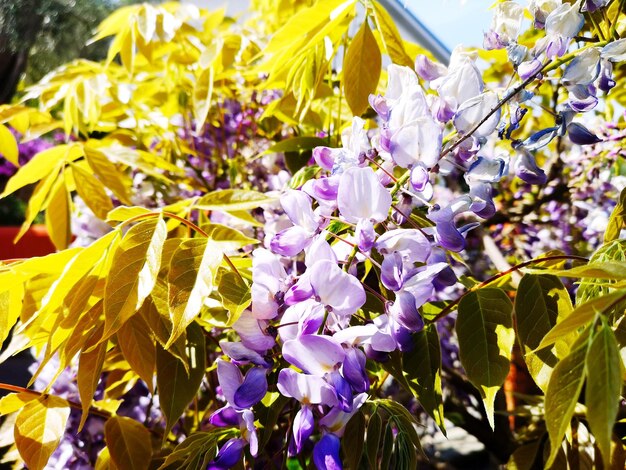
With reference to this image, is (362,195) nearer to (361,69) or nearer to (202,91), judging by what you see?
(361,69)

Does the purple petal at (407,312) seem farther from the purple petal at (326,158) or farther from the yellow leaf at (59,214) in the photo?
the yellow leaf at (59,214)

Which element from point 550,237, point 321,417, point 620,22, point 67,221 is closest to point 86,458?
point 67,221

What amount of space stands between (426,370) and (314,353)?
0.12 m

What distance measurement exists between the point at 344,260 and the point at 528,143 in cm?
14

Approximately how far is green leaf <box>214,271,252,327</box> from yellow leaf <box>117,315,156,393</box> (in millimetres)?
69

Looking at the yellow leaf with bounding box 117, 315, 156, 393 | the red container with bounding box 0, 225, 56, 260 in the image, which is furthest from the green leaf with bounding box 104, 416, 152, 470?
the red container with bounding box 0, 225, 56, 260

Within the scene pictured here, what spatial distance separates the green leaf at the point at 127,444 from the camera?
0.49 meters

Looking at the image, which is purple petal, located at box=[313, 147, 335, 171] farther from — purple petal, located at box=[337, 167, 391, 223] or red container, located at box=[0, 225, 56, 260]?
red container, located at box=[0, 225, 56, 260]

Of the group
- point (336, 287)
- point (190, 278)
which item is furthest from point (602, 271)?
point (190, 278)

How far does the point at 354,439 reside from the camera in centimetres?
39

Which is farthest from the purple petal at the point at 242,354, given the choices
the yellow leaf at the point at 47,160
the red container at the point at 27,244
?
the red container at the point at 27,244

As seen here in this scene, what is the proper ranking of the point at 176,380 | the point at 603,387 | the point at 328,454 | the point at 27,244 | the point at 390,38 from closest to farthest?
1. the point at 603,387
2. the point at 328,454
3. the point at 176,380
4. the point at 390,38
5. the point at 27,244

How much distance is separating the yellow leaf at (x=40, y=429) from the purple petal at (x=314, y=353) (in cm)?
21

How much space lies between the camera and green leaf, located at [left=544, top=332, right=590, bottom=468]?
0.84ft
